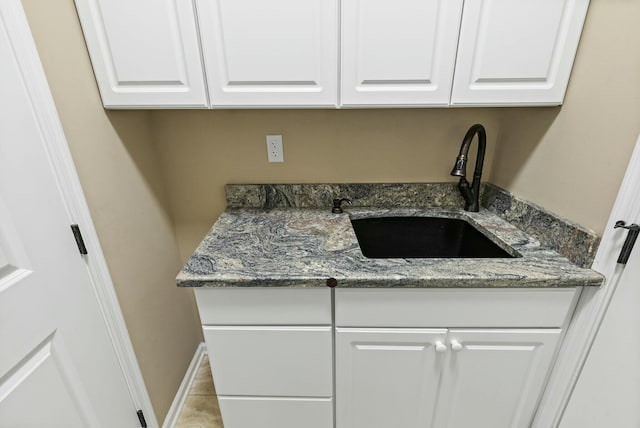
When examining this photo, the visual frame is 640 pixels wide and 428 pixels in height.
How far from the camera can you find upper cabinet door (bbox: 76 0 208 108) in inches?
33.9

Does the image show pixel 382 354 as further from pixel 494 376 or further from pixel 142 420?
pixel 142 420

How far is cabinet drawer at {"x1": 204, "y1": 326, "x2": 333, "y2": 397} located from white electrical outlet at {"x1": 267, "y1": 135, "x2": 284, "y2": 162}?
750mm

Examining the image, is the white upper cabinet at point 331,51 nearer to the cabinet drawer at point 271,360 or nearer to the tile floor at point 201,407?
the cabinet drawer at point 271,360

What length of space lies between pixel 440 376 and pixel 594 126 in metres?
0.93

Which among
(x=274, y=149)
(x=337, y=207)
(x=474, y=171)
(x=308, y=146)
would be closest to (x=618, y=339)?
(x=474, y=171)

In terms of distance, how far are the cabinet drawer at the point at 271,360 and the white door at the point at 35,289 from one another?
1.21 feet

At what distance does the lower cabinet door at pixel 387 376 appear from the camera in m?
0.95

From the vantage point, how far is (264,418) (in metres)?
1.10

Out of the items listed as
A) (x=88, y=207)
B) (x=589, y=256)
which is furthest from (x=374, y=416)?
(x=88, y=207)

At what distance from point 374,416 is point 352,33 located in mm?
1340

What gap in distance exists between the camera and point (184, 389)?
146cm

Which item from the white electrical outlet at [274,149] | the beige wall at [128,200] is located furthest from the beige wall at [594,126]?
the beige wall at [128,200]

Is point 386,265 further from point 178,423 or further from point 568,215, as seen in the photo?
point 178,423

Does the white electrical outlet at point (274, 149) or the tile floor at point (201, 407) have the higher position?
the white electrical outlet at point (274, 149)
